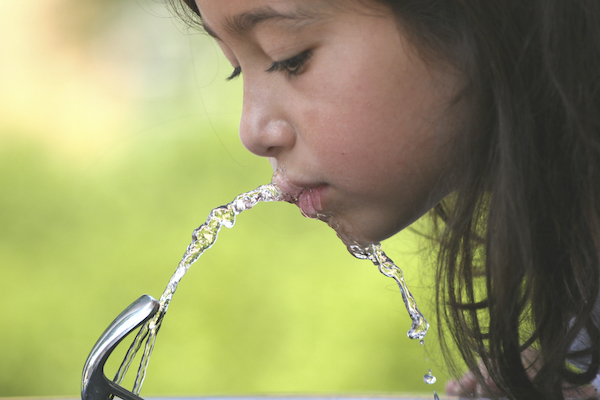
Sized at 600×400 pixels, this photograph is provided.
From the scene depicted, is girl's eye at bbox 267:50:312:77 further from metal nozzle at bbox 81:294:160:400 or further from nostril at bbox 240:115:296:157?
metal nozzle at bbox 81:294:160:400

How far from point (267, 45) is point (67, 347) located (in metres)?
1.86

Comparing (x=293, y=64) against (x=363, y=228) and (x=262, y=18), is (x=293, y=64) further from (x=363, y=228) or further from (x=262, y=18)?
(x=363, y=228)

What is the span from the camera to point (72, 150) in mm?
2701

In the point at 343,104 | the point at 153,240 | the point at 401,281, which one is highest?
the point at 343,104

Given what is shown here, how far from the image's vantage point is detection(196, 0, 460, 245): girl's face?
0.58 m

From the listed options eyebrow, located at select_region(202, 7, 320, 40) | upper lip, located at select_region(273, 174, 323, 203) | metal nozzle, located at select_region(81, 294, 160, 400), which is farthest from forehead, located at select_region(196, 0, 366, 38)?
metal nozzle, located at select_region(81, 294, 160, 400)

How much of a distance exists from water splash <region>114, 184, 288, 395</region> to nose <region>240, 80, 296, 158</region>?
75 millimetres

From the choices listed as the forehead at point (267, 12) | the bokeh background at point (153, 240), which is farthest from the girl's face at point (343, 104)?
the bokeh background at point (153, 240)

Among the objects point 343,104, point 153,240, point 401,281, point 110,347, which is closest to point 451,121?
point 343,104

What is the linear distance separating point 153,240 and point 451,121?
6.37 ft

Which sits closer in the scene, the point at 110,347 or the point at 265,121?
the point at 110,347

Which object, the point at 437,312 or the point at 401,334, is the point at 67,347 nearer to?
the point at 401,334

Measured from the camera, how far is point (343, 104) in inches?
23.5

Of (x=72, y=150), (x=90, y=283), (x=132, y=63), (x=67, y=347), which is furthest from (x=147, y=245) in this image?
(x=132, y=63)
